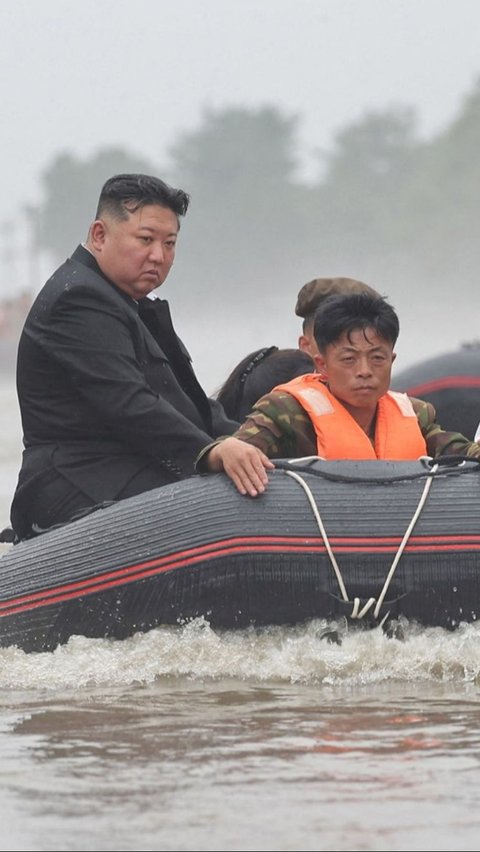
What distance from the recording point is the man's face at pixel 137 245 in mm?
4855

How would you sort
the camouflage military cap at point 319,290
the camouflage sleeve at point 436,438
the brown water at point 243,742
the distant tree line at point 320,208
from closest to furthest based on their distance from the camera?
the brown water at point 243,742 < the camouflage sleeve at point 436,438 < the camouflage military cap at point 319,290 < the distant tree line at point 320,208

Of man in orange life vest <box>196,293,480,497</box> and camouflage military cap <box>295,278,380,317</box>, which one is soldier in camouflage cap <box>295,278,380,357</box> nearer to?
camouflage military cap <box>295,278,380,317</box>

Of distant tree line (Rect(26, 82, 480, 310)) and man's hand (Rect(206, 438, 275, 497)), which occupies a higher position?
distant tree line (Rect(26, 82, 480, 310))

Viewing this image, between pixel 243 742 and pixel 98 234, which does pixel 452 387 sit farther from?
pixel 243 742

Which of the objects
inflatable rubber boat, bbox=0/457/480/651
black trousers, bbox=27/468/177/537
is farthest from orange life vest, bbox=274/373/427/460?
black trousers, bbox=27/468/177/537

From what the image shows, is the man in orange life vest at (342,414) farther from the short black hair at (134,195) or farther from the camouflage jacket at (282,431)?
the short black hair at (134,195)

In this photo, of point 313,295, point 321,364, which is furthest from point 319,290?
point 321,364

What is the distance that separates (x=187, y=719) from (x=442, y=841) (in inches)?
43.7

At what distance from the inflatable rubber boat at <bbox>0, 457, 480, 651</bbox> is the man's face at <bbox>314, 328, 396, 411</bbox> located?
174 millimetres

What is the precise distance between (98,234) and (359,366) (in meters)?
0.86

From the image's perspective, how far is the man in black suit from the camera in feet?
15.6

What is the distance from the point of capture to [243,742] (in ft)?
11.6

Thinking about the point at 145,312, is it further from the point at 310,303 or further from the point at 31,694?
the point at 31,694

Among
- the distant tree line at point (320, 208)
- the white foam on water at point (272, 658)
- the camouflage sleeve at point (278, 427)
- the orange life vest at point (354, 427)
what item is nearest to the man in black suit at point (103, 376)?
A: the camouflage sleeve at point (278, 427)
